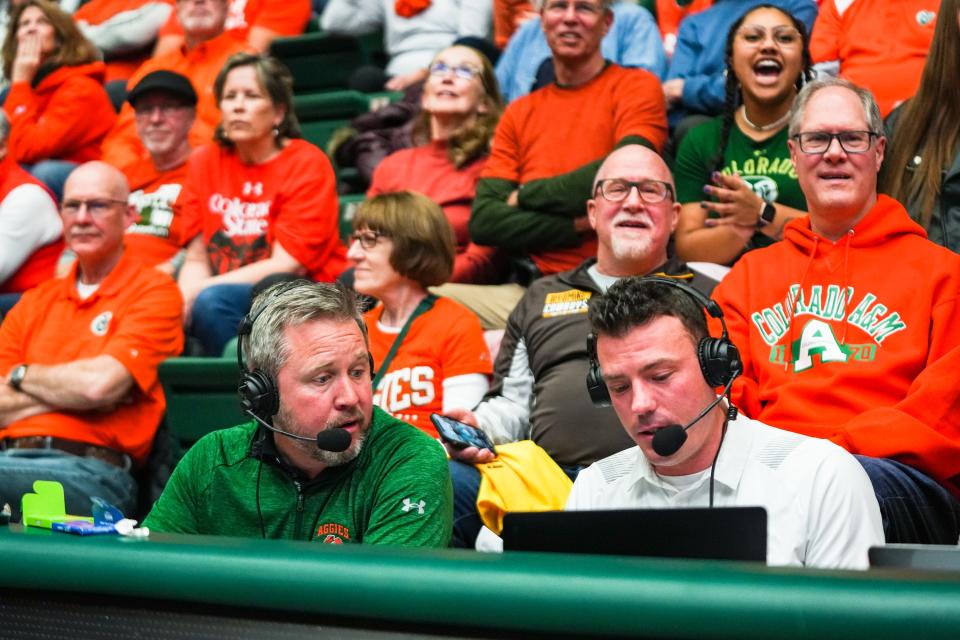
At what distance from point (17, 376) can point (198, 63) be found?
7.44ft

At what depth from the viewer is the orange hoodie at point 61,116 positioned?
571 centimetres

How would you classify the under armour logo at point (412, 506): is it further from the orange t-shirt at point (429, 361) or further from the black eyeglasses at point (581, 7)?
the black eyeglasses at point (581, 7)

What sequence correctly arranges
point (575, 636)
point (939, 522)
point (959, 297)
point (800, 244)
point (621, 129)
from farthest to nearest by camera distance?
point (621, 129) < point (800, 244) < point (959, 297) < point (939, 522) < point (575, 636)

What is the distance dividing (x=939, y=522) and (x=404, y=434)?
109 centimetres

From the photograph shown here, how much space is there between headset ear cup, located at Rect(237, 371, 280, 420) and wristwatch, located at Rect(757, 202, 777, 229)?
1651 millimetres

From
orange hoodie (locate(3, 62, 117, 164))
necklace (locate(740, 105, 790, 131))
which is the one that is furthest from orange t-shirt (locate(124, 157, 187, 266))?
necklace (locate(740, 105, 790, 131))

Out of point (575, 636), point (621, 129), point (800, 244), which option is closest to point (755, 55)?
point (621, 129)

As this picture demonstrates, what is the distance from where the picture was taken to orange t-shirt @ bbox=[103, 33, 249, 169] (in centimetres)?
554

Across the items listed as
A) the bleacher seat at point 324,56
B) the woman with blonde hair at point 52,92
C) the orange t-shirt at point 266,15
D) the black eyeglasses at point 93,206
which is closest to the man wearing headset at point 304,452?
the black eyeglasses at point 93,206

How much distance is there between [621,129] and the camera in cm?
418

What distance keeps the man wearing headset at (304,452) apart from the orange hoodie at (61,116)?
3599 mm

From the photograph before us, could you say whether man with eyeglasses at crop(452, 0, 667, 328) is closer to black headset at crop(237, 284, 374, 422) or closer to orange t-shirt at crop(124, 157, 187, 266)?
orange t-shirt at crop(124, 157, 187, 266)

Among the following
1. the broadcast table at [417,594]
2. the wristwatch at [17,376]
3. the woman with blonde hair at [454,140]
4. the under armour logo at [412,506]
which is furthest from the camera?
the woman with blonde hair at [454,140]

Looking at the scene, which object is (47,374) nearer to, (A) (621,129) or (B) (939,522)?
(A) (621,129)
